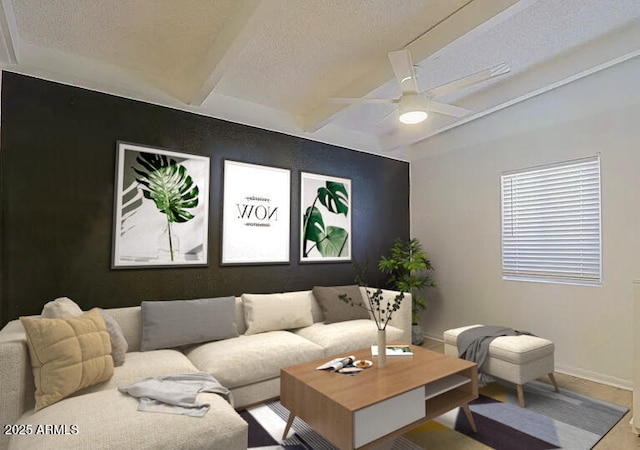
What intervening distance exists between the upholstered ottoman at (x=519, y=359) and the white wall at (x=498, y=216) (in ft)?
2.66

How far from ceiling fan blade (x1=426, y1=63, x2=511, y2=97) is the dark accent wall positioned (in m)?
2.04

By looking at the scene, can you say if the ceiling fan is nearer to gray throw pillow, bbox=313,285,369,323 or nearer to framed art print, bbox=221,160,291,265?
framed art print, bbox=221,160,291,265

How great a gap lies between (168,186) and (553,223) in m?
3.99

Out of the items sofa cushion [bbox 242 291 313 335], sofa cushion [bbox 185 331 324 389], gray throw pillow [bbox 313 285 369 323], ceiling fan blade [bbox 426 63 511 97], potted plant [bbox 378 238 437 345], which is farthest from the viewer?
potted plant [bbox 378 238 437 345]

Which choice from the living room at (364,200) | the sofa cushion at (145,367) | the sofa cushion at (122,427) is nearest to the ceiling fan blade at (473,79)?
the living room at (364,200)

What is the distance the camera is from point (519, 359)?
8.92 ft

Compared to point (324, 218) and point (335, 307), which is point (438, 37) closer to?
point (324, 218)

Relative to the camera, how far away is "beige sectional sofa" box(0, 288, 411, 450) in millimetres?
1551

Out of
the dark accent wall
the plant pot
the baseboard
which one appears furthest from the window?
the dark accent wall

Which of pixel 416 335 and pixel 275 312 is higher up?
pixel 275 312

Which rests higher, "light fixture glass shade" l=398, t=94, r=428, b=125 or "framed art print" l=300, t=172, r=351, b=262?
"light fixture glass shade" l=398, t=94, r=428, b=125

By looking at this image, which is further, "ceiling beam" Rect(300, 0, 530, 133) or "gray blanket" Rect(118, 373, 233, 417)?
"ceiling beam" Rect(300, 0, 530, 133)

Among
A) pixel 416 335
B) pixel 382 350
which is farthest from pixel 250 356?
pixel 416 335

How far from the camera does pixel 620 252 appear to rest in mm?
3199
